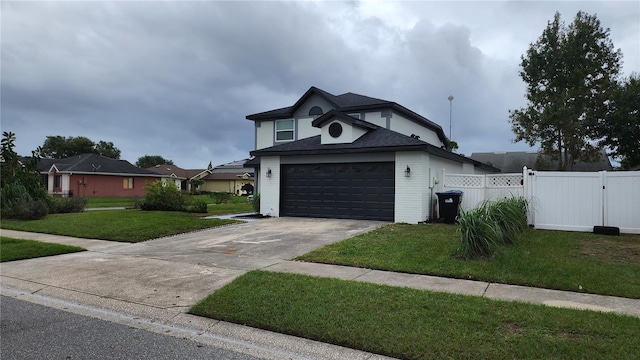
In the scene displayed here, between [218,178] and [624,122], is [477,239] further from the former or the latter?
[218,178]

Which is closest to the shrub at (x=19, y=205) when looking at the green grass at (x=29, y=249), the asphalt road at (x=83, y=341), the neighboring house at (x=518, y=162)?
the green grass at (x=29, y=249)

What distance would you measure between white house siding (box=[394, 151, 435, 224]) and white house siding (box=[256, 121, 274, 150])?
12.7 meters

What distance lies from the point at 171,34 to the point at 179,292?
1245 centimetres

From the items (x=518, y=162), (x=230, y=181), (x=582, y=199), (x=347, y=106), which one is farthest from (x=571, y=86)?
(x=230, y=181)

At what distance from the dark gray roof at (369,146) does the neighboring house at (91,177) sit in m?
27.8

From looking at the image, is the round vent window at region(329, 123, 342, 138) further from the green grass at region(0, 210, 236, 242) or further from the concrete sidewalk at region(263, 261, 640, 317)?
the concrete sidewalk at region(263, 261, 640, 317)

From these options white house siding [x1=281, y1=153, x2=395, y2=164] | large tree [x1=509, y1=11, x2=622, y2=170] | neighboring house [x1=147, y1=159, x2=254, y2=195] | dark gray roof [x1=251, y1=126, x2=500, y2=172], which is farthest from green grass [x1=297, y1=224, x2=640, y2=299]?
neighboring house [x1=147, y1=159, x2=254, y2=195]

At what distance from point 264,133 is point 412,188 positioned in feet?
45.3

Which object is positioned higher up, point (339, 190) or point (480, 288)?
point (339, 190)

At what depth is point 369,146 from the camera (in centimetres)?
1429

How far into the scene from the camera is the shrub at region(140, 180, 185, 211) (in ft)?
64.4

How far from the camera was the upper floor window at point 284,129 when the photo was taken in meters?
Result: 24.3

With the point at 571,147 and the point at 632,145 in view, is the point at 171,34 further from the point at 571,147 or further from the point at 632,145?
the point at 632,145

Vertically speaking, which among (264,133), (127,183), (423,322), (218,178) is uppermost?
(264,133)
